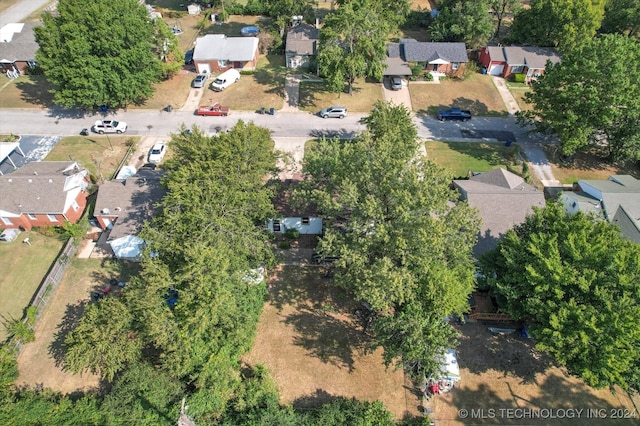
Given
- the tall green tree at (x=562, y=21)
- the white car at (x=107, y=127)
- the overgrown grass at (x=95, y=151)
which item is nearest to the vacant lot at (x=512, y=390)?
the overgrown grass at (x=95, y=151)

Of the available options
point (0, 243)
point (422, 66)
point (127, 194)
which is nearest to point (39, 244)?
point (0, 243)

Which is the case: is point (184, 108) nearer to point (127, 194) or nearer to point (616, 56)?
point (127, 194)

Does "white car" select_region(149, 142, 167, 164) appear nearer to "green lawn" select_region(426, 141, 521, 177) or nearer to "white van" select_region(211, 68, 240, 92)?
"white van" select_region(211, 68, 240, 92)

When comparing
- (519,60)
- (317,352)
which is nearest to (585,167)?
(519,60)

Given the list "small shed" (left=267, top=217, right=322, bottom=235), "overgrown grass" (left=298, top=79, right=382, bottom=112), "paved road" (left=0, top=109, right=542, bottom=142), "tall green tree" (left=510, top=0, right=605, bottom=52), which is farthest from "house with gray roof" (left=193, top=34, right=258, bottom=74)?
"tall green tree" (left=510, top=0, right=605, bottom=52)

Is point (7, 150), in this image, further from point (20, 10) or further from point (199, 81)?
point (20, 10)
